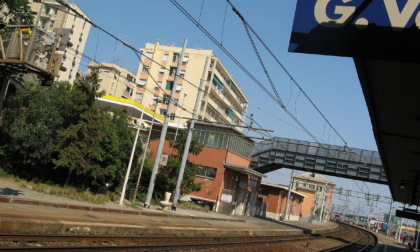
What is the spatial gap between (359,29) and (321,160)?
4268 centimetres

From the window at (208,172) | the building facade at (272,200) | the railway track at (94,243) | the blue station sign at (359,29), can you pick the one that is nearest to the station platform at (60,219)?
the railway track at (94,243)

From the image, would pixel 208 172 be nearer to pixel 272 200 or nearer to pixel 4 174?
pixel 272 200

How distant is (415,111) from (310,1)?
15.1 feet

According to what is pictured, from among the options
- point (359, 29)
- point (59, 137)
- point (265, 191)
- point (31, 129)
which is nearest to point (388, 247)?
point (265, 191)

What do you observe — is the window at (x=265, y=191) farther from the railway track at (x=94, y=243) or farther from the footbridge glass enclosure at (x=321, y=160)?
the railway track at (x=94, y=243)

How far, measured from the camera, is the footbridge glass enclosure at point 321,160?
42812mm

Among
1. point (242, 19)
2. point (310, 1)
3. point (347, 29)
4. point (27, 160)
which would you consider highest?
point (242, 19)

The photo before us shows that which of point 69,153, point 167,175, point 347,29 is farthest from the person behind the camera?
point 167,175

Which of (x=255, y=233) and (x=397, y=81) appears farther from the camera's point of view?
(x=255, y=233)

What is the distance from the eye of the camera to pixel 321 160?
1794 inches

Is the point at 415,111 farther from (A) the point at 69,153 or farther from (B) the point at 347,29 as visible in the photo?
(A) the point at 69,153

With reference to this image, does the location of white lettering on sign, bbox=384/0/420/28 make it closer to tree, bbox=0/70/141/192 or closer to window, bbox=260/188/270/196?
tree, bbox=0/70/141/192

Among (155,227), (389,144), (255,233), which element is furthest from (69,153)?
(389,144)

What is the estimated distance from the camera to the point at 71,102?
76.4 ft
